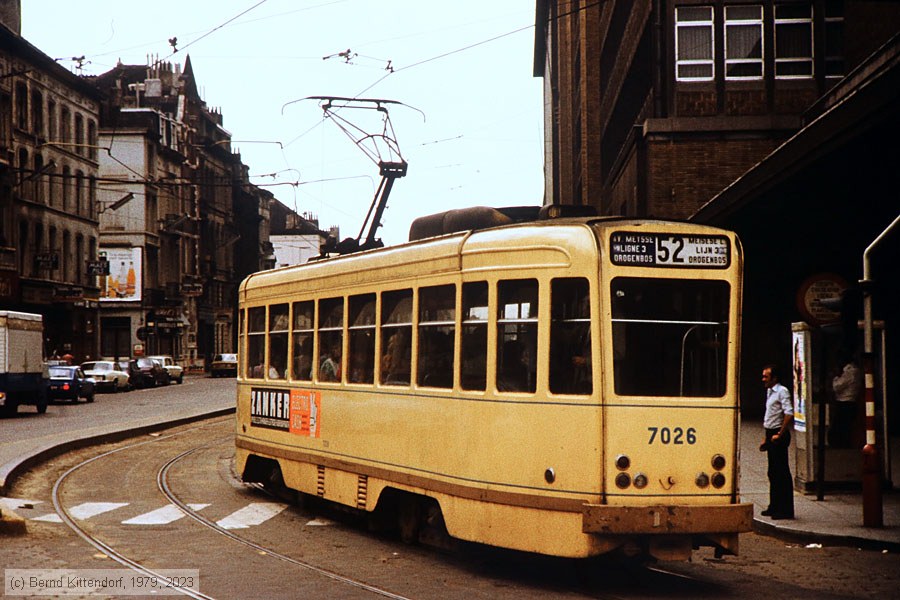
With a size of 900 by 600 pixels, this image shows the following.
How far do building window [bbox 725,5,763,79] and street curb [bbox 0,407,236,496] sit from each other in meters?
15.1

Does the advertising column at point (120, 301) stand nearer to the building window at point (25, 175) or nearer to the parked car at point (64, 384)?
the building window at point (25, 175)

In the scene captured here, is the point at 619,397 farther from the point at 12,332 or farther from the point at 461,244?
the point at 12,332

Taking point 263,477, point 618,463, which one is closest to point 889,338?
point 263,477

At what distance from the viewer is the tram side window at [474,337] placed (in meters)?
10.5

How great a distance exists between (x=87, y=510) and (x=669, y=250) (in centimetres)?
792

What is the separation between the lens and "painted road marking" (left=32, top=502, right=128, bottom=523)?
13.7m

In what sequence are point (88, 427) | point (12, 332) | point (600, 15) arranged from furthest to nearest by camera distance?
point (600, 15) < point (12, 332) < point (88, 427)

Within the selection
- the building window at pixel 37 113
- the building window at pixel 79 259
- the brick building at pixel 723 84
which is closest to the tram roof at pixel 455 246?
the brick building at pixel 723 84

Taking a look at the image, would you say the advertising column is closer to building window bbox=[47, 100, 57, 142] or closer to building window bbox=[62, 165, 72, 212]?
building window bbox=[62, 165, 72, 212]

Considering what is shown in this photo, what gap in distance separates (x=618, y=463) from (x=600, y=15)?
40.6m

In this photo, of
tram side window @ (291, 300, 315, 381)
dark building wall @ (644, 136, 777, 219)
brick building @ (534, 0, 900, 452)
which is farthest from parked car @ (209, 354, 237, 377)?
tram side window @ (291, 300, 315, 381)

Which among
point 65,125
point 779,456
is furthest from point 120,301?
point 779,456

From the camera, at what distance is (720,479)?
9711 millimetres

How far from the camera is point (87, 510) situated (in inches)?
576
